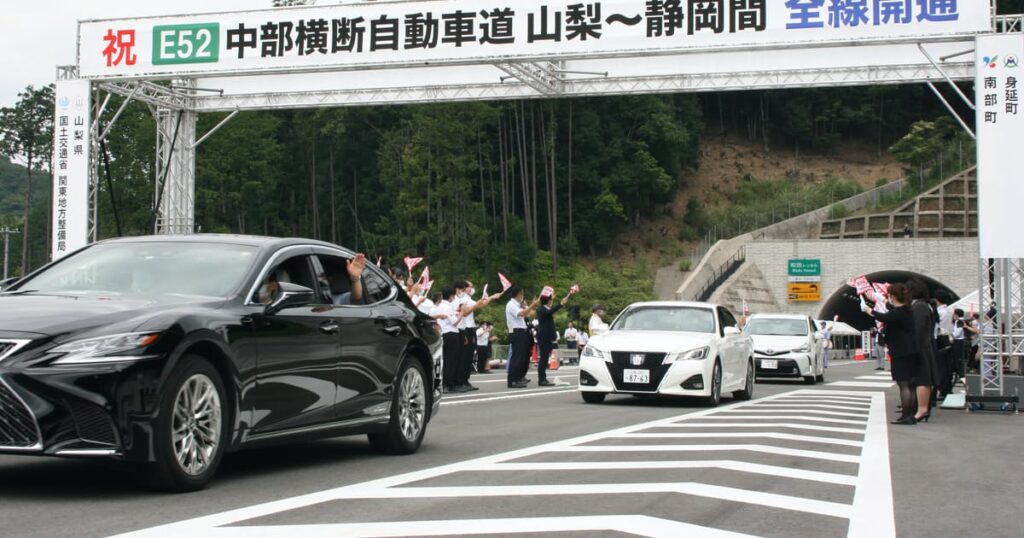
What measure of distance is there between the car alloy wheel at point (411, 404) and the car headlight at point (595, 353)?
23.4ft

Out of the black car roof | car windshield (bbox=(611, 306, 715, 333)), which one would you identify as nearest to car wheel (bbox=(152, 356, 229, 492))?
the black car roof

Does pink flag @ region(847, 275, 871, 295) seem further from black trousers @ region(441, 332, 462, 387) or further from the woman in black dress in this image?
black trousers @ region(441, 332, 462, 387)

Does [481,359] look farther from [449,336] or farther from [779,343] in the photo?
[449,336]

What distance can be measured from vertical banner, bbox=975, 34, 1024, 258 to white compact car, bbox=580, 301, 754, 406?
178 inches

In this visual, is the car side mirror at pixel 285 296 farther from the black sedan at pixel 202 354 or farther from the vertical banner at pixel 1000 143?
the vertical banner at pixel 1000 143

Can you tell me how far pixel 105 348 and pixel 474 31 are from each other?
20.8m

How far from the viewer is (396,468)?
882 centimetres

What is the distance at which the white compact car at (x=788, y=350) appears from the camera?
27359 millimetres

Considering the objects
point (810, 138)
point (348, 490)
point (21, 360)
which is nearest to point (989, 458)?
point (348, 490)

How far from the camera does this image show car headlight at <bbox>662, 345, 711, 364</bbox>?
55.2 ft

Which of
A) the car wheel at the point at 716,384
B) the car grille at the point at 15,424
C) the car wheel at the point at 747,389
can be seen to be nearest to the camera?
the car grille at the point at 15,424

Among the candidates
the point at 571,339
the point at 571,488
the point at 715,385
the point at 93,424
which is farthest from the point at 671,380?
the point at 571,339

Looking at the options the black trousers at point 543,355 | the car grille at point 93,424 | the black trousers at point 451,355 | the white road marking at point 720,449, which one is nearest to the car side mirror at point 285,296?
the car grille at point 93,424

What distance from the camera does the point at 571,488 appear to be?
7.65 metres
